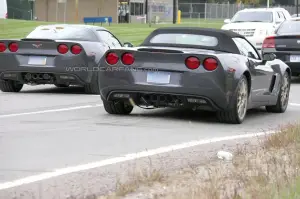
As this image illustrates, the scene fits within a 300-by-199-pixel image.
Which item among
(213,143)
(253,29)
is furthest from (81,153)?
(253,29)

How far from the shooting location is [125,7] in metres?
73.2

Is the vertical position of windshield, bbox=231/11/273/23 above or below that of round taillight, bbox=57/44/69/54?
above

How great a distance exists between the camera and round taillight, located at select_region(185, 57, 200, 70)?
10.5 metres

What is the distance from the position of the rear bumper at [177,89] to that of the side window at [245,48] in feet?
4.06

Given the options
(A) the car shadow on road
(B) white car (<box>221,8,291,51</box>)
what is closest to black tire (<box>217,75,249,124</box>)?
(A) the car shadow on road

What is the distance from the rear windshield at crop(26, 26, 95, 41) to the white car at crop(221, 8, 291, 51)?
41.2ft

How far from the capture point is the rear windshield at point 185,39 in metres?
11.4

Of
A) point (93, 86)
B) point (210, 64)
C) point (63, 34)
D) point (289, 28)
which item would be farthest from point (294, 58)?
point (210, 64)

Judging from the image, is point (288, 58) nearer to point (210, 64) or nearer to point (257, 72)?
point (257, 72)

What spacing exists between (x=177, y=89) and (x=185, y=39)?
1.26m

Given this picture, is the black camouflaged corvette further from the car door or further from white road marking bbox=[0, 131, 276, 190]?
white road marking bbox=[0, 131, 276, 190]

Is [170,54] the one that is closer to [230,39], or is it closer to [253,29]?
[230,39]

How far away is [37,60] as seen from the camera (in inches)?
572

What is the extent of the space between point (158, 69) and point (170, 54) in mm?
271
